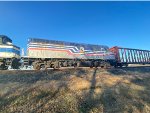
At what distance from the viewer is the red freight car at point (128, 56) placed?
2727cm

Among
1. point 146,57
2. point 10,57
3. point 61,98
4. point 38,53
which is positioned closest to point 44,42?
point 38,53

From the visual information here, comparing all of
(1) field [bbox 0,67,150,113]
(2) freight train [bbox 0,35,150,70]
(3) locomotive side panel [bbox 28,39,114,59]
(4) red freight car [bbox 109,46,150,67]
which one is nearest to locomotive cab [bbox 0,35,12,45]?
(2) freight train [bbox 0,35,150,70]

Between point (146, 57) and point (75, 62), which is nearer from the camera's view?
point (75, 62)

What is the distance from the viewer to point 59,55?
2223cm

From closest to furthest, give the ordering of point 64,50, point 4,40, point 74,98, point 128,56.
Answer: point 74,98 < point 4,40 < point 64,50 < point 128,56

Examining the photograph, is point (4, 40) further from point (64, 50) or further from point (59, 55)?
point (64, 50)

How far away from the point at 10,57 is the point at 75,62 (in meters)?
8.22

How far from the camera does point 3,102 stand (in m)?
8.59

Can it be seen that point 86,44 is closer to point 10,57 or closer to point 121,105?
point 10,57

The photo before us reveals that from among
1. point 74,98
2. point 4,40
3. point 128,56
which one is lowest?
point 74,98

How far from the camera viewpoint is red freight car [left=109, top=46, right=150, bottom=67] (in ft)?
89.5

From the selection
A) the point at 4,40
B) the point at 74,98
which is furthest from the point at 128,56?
the point at 74,98

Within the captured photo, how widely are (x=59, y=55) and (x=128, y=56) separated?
12.4 meters

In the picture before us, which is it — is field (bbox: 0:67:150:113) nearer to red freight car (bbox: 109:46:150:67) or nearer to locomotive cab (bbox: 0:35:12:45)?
locomotive cab (bbox: 0:35:12:45)
